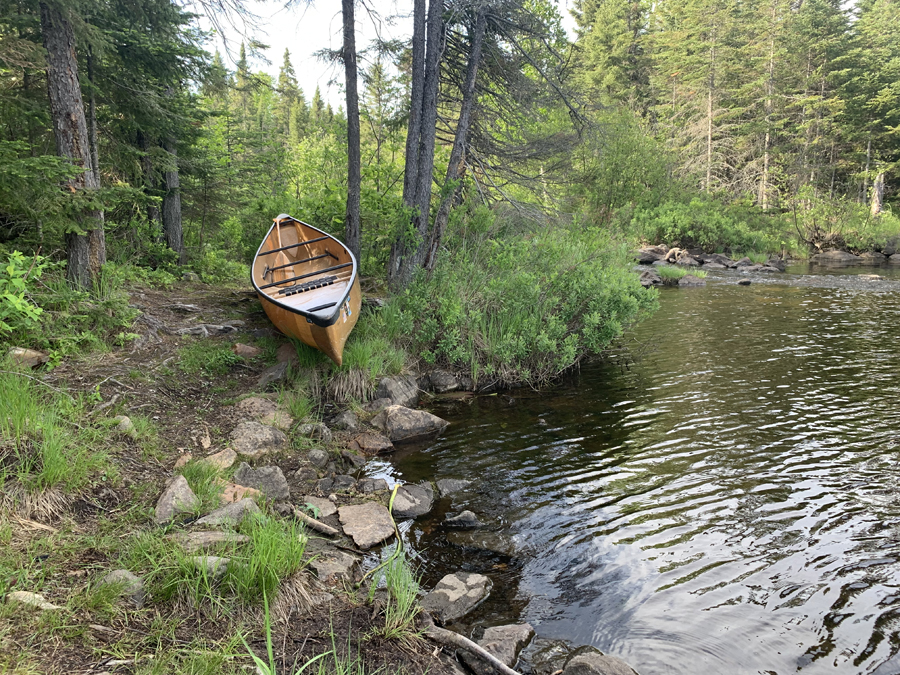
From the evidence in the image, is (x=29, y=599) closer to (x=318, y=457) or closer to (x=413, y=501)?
(x=413, y=501)

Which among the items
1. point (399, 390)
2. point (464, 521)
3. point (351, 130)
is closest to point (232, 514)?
point (464, 521)

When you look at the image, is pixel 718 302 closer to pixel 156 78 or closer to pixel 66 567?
pixel 156 78

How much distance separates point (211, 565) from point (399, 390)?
465 centimetres

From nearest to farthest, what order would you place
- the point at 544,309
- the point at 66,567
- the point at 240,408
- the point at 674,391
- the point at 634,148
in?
1. the point at 66,567
2. the point at 240,408
3. the point at 674,391
4. the point at 544,309
5. the point at 634,148

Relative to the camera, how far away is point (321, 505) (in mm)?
4672

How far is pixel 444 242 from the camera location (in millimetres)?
9906

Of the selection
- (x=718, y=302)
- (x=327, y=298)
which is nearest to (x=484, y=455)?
(x=327, y=298)

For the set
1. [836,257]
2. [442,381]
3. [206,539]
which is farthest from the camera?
[836,257]

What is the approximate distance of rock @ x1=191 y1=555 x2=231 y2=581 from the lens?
2.88m

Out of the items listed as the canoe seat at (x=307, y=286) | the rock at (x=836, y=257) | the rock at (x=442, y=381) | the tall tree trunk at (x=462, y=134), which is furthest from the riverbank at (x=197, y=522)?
the rock at (x=836, y=257)

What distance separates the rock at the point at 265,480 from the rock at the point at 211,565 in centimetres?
174

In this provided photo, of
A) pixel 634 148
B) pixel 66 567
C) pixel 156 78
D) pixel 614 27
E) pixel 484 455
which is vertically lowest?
pixel 484 455

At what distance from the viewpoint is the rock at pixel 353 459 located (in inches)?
229

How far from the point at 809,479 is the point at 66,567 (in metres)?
6.37
